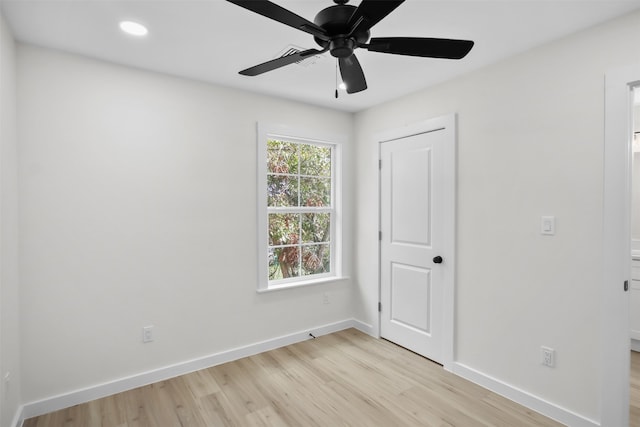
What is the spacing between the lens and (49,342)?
229 cm

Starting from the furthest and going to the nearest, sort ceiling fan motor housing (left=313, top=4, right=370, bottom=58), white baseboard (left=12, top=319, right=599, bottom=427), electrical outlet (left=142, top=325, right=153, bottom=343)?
electrical outlet (left=142, top=325, right=153, bottom=343), white baseboard (left=12, top=319, right=599, bottom=427), ceiling fan motor housing (left=313, top=4, right=370, bottom=58)

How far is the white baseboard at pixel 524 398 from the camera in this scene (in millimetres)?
2105

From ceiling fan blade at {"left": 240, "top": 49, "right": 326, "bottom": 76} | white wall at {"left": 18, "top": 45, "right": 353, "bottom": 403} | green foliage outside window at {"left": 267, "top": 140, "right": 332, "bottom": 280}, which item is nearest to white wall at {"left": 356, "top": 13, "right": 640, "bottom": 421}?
green foliage outside window at {"left": 267, "top": 140, "right": 332, "bottom": 280}

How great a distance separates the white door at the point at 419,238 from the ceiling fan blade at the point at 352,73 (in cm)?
122

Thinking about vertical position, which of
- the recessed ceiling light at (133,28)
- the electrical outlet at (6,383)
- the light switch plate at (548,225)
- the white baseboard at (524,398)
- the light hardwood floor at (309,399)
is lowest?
the light hardwood floor at (309,399)

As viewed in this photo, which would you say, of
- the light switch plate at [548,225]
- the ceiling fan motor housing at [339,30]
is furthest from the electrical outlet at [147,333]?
the light switch plate at [548,225]

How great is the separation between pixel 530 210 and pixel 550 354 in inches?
36.9

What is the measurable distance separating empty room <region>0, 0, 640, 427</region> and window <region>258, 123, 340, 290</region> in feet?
0.11

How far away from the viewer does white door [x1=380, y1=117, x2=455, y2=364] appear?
2859 mm

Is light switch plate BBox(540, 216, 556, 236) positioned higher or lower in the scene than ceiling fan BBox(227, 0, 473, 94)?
lower

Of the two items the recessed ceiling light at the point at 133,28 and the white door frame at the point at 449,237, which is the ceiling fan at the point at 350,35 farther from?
the white door frame at the point at 449,237

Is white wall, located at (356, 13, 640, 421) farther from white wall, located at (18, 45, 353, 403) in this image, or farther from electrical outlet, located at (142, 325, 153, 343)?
electrical outlet, located at (142, 325, 153, 343)

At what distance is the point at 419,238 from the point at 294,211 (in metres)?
1.23

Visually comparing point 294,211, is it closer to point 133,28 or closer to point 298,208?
point 298,208
